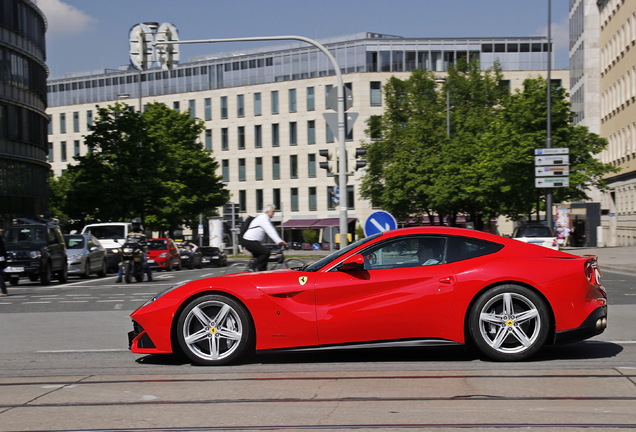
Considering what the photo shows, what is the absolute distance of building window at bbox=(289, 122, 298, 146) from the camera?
9981cm

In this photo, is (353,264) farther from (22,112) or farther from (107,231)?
(22,112)

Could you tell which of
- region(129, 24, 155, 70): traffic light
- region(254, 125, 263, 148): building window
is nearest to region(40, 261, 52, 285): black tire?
region(129, 24, 155, 70): traffic light

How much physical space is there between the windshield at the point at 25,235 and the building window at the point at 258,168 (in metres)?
73.2

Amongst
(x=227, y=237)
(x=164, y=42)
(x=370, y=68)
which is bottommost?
(x=227, y=237)

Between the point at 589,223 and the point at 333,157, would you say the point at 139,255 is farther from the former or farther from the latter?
the point at 589,223

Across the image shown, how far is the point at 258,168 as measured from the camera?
4048 inches

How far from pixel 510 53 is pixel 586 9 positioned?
15.7 m

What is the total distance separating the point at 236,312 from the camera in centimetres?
868

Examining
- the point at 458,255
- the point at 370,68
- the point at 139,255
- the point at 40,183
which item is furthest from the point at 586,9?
the point at 458,255

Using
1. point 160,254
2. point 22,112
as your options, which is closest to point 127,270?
point 160,254

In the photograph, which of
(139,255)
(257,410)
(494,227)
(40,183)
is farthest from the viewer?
(494,227)

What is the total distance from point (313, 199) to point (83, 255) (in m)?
66.4

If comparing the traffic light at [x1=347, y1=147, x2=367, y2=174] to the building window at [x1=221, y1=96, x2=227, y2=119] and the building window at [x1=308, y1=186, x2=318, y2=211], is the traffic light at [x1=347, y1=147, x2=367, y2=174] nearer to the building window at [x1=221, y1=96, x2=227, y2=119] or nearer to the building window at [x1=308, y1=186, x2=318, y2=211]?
the building window at [x1=308, y1=186, x2=318, y2=211]

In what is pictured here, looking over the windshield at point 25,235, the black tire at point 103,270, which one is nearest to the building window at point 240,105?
the black tire at point 103,270
